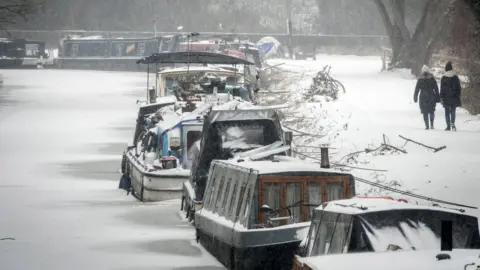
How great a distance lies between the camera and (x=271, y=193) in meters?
17.0

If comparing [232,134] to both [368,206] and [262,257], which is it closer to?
[262,257]

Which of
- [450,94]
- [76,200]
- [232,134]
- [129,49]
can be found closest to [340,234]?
[232,134]

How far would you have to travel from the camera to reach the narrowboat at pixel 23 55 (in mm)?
87125

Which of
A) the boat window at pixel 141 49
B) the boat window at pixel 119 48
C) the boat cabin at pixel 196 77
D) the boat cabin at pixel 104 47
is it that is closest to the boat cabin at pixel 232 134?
the boat cabin at pixel 196 77

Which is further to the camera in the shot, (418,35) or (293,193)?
(418,35)

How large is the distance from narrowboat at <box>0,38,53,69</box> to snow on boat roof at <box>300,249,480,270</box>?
254ft

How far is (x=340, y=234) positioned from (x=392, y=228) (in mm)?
604

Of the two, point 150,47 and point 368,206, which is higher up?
point 368,206

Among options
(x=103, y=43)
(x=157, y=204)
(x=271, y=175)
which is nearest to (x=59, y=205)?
(x=157, y=204)

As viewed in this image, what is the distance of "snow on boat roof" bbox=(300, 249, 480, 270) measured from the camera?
32.9ft

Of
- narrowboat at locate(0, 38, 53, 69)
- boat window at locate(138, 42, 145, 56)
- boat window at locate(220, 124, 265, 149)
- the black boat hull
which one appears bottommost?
narrowboat at locate(0, 38, 53, 69)

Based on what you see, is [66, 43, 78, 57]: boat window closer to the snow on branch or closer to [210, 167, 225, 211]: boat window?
the snow on branch

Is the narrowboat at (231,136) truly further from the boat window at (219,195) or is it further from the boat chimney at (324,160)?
the boat chimney at (324,160)

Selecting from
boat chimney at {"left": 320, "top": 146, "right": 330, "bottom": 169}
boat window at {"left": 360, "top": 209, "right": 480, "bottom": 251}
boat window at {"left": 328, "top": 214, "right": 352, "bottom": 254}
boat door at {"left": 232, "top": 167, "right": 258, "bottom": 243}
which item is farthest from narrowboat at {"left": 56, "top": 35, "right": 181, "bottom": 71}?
boat window at {"left": 360, "top": 209, "right": 480, "bottom": 251}
